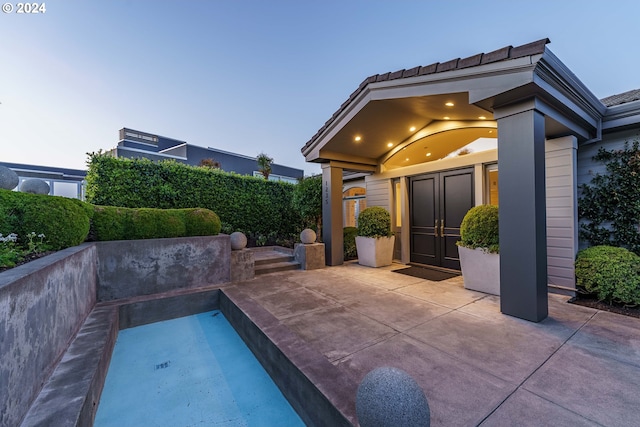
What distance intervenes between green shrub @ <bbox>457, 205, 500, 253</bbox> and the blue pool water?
4.23m

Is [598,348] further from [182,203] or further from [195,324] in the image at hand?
[182,203]

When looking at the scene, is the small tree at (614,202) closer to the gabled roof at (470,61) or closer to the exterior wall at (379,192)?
the gabled roof at (470,61)

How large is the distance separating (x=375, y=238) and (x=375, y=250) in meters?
0.33

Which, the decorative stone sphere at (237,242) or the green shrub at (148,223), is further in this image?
the decorative stone sphere at (237,242)

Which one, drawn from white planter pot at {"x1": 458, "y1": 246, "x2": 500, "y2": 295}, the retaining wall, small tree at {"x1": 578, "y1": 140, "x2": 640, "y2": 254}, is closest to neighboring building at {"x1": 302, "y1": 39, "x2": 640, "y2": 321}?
small tree at {"x1": 578, "y1": 140, "x2": 640, "y2": 254}

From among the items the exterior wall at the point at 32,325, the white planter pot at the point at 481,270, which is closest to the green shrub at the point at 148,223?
the exterior wall at the point at 32,325

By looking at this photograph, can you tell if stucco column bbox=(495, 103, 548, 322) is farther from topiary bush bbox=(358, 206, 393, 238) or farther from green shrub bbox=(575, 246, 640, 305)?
topiary bush bbox=(358, 206, 393, 238)

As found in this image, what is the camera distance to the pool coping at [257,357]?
1.78m

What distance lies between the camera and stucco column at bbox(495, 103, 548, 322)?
333cm

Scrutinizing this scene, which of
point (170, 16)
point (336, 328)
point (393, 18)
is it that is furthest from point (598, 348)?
point (170, 16)

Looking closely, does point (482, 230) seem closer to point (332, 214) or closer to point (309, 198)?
point (332, 214)

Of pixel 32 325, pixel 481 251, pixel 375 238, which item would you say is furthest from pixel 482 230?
pixel 32 325

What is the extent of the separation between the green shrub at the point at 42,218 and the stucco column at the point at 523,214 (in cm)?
621

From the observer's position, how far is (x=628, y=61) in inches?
437
